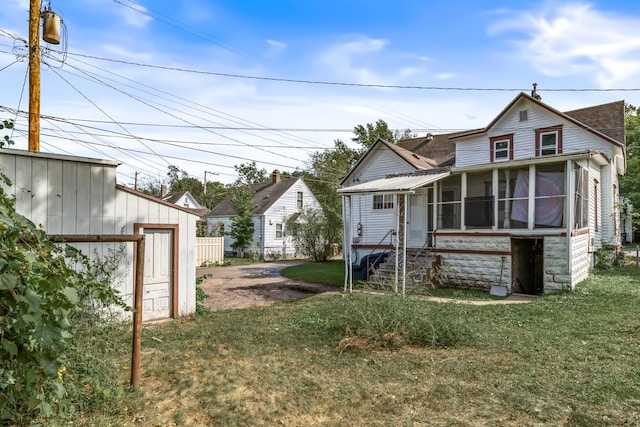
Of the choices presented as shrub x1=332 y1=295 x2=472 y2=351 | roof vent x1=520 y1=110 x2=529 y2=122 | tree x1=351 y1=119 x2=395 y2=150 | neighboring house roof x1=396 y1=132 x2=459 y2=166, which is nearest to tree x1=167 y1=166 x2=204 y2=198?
tree x1=351 y1=119 x2=395 y2=150

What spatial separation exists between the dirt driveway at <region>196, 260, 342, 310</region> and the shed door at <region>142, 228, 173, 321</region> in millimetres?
1951

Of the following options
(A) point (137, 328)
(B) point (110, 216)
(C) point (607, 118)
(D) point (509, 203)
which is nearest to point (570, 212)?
(D) point (509, 203)

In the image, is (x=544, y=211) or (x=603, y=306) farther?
(x=544, y=211)

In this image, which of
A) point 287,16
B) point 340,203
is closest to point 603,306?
point 287,16

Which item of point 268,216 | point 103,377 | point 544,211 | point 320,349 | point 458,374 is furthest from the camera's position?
point 268,216

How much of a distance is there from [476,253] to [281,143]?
14329 mm

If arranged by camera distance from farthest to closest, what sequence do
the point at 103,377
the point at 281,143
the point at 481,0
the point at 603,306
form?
the point at 281,143
the point at 481,0
the point at 603,306
the point at 103,377

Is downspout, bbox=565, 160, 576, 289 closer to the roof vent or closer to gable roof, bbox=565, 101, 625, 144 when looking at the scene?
the roof vent

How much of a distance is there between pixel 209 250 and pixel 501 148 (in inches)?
677

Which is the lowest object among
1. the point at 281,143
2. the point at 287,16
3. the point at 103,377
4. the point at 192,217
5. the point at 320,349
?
the point at 320,349

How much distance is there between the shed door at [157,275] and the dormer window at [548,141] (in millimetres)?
15725

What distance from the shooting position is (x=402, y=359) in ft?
18.5

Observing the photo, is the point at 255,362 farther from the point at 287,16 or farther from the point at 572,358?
the point at 287,16

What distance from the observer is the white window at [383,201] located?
677 inches
